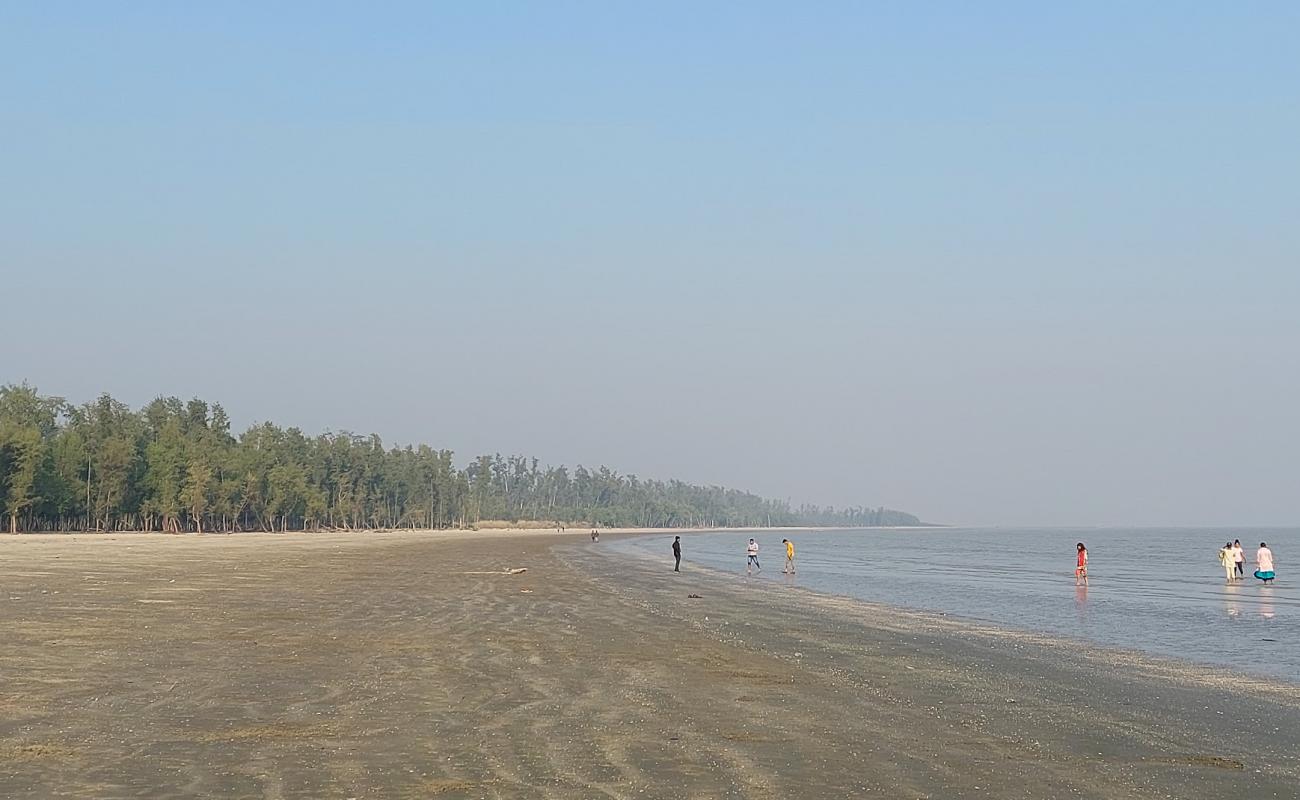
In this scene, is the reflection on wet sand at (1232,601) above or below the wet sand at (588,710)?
below

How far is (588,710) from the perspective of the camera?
41.5ft

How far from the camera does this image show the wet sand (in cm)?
927

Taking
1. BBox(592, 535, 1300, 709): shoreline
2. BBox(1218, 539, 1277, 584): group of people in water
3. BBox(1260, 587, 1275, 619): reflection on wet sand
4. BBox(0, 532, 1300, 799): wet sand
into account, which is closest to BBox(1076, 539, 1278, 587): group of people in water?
BBox(1218, 539, 1277, 584): group of people in water

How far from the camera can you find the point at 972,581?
5522 centimetres

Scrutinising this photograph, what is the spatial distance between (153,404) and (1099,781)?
538 feet

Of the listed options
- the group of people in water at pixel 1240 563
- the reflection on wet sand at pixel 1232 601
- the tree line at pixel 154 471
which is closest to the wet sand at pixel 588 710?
the reflection on wet sand at pixel 1232 601

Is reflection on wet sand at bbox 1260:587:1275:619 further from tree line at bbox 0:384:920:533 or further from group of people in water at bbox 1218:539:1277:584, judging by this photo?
tree line at bbox 0:384:920:533

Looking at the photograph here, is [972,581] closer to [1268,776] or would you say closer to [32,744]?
[1268,776]

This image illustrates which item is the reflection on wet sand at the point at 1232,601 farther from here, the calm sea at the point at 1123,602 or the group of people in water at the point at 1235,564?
the group of people in water at the point at 1235,564

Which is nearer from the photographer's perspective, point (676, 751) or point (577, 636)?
point (676, 751)

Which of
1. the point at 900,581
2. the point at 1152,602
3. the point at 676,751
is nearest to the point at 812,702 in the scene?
the point at 676,751

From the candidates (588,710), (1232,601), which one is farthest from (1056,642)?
(1232,601)

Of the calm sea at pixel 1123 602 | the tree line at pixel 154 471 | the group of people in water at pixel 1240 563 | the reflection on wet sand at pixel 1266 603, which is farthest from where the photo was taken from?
the tree line at pixel 154 471

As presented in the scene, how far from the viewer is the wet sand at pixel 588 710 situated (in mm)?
9266
